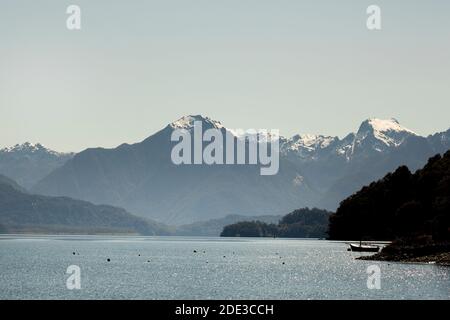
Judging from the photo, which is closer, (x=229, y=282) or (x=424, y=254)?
(x=229, y=282)

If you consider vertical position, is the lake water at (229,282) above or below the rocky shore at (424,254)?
below

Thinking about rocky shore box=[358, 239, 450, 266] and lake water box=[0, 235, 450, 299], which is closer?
lake water box=[0, 235, 450, 299]

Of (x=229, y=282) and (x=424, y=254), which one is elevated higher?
(x=424, y=254)

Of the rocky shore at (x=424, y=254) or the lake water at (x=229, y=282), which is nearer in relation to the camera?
the lake water at (x=229, y=282)

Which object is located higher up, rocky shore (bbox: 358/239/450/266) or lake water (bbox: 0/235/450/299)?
rocky shore (bbox: 358/239/450/266)

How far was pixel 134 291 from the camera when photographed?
124 metres
